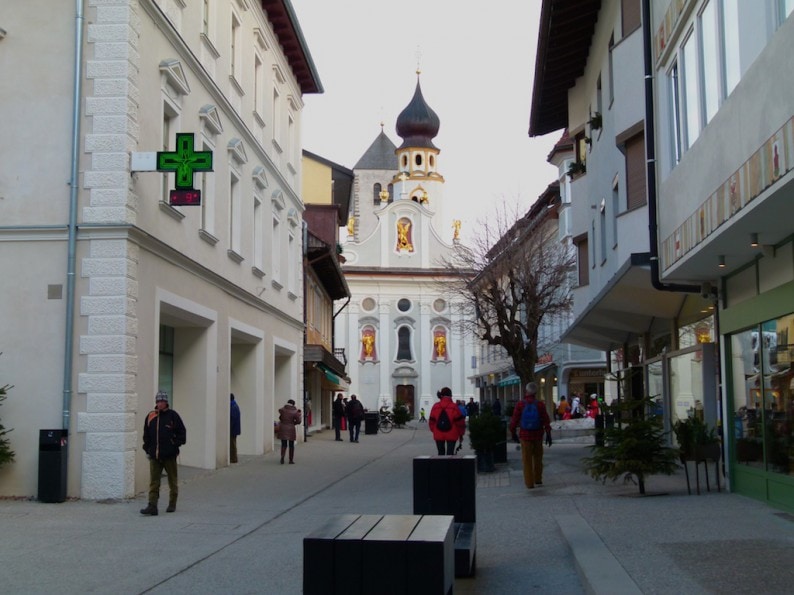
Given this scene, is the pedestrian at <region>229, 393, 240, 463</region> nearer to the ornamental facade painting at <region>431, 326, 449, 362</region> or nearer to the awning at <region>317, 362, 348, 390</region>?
the awning at <region>317, 362, 348, 390</region>

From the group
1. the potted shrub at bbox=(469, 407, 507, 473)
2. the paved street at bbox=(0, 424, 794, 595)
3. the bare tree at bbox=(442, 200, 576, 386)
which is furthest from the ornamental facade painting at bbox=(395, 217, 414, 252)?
the paved street at bbox=(0, 424, 794, 595)

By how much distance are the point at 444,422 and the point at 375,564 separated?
13414 mm

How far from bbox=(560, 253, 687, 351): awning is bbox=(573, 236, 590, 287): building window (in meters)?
1.12

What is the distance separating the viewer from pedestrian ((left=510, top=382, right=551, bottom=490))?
1566 centimetres

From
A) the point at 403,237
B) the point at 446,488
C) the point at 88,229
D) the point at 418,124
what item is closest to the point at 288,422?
the point at 88,229

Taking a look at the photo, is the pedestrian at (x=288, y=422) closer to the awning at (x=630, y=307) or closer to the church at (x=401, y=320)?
the awning at (x=630, y=307)

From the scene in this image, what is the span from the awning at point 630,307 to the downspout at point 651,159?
0.38 metres

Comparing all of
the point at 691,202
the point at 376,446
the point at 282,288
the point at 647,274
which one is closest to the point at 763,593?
the point at 691,202

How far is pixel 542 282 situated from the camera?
3625cm

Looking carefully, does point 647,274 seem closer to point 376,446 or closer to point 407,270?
point 376,446

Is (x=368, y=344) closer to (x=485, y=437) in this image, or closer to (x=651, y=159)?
(x=485, y=437)

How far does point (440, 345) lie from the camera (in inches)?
3433

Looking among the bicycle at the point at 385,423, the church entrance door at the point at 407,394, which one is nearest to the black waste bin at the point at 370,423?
the bicycle at the point at 385,423

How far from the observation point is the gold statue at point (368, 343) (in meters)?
87.3
